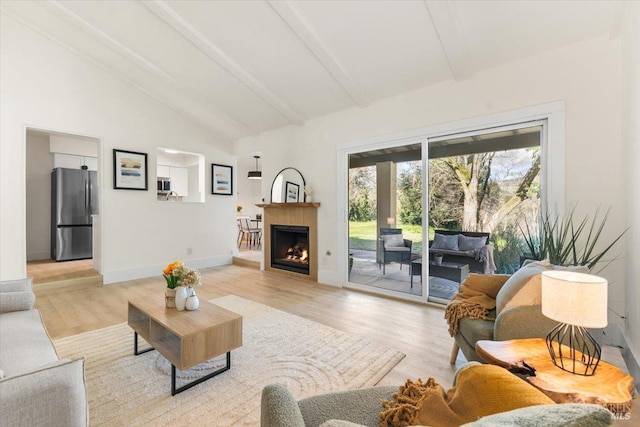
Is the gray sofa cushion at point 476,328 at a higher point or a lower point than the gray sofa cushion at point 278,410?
lower

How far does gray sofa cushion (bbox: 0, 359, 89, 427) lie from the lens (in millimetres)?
885

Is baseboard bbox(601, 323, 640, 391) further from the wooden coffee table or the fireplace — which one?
the fireplace

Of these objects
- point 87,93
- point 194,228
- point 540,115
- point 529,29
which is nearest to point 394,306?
point 540,115

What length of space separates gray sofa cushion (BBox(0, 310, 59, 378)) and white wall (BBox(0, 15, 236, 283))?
2805 millimetres

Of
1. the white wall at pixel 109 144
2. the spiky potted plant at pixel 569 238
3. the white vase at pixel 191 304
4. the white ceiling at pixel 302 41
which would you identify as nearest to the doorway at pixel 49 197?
the white wall at pixel 109 144

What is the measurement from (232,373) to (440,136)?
3.36 metres

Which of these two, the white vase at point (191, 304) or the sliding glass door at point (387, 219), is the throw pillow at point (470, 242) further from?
the white vase at point (191, 304)

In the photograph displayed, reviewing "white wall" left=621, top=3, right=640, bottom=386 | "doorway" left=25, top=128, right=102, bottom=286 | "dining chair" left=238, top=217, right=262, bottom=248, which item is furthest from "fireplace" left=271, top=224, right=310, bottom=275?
"white wall" left=621, top=3, right=640, bottom=386

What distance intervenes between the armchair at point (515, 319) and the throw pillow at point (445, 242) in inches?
56.9

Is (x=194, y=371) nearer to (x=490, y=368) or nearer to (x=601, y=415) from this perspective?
(x=490, y=368)

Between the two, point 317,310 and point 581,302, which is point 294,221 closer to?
point 317,310

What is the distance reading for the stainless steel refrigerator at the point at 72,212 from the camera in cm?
567

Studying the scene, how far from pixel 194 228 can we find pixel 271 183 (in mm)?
1849

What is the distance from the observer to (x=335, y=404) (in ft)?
3.43
